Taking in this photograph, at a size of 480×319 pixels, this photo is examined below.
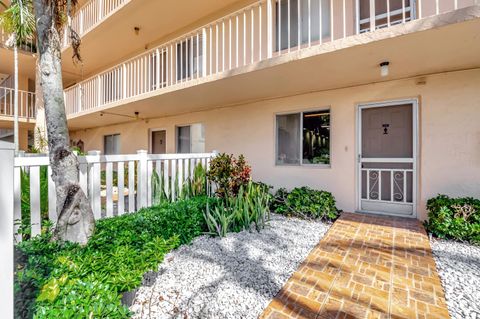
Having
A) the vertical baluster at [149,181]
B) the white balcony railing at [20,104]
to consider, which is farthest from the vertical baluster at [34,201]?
the white balcony railing at [20,104]

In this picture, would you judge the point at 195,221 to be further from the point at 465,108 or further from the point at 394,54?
the point at 465,108

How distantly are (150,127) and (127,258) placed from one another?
8.60m

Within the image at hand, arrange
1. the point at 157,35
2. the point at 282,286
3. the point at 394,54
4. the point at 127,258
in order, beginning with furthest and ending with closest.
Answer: the point at 157,35
the point at 394,54
the point at 282,286
the point at 127,258

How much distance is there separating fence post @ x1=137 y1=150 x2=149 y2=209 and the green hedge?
1.18 metres

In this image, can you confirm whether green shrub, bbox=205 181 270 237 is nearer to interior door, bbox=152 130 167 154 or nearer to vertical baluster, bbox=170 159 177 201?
vertical baluster, bbox=170 159 177 201

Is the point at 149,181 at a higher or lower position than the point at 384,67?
lower

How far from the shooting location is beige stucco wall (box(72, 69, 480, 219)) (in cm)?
461

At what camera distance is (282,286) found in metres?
2.73

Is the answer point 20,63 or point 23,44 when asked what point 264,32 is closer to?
point 23,44

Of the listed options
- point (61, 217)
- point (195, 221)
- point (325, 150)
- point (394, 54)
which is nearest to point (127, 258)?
point (61, 217)

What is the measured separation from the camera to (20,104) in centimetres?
1173

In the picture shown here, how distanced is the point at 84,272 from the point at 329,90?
234 inches

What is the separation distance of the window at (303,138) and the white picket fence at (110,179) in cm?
242

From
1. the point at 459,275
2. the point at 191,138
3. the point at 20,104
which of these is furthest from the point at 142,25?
the point at 459,275
